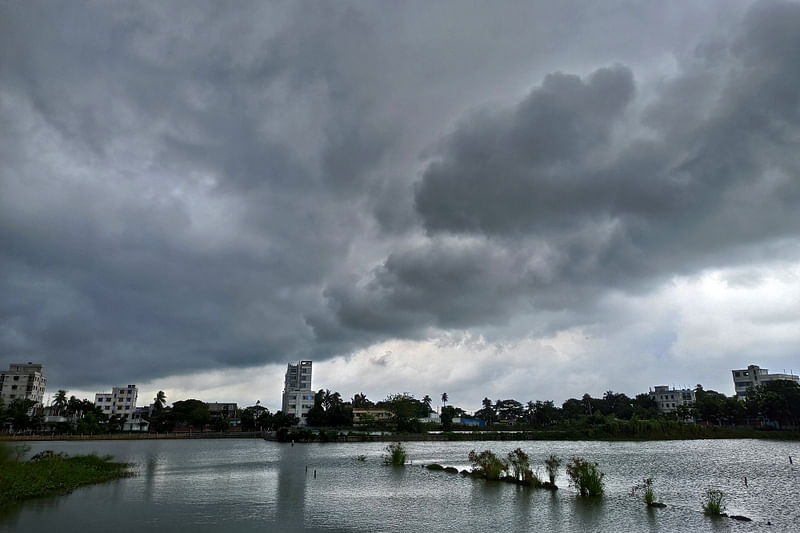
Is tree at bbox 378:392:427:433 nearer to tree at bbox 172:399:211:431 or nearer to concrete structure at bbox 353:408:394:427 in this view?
concrete structure at bbox 353:408:394:427

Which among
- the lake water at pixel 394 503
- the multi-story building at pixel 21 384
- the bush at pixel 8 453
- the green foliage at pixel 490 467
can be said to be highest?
the multi-story building at pixel 21 384

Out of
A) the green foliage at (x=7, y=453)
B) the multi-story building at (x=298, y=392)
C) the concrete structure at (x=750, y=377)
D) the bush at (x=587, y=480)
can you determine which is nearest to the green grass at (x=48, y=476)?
the green foliage at (x=7, y=453)

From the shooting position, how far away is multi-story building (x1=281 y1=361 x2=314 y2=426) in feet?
518

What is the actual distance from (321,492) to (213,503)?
739cm

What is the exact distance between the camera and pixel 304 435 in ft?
315

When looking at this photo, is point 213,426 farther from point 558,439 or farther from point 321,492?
Result: point 321,492

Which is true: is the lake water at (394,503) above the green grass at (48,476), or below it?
below

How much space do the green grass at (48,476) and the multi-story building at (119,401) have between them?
12895cm

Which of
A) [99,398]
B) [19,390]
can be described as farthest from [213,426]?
[19,390]

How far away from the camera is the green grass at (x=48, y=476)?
1223 inches

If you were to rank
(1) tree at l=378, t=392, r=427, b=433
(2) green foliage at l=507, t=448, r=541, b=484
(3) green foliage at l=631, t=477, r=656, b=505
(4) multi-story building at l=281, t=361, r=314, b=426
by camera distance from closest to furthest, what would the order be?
(3) green foliage at l=631, t=477, r=656, b=505, (2) green foliage at l=507, t=448, r=541, b=484, (1) tree at l=378, t=392, r=427, b=433, (4) multi-story building at l=281, t=361, r=314, b=426

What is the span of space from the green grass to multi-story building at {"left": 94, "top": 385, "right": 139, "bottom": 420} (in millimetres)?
128954

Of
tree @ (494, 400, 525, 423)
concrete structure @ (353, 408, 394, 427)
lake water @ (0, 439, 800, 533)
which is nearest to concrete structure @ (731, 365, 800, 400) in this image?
tree @ (494, 400, 525, 423)

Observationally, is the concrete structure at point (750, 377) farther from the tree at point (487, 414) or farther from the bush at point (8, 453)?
the bush at point (8, 453)
